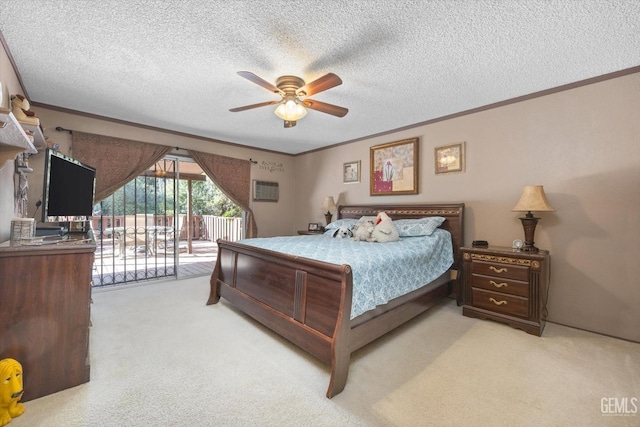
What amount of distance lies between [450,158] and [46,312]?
4.20 m

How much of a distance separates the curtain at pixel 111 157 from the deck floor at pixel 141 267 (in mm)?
880

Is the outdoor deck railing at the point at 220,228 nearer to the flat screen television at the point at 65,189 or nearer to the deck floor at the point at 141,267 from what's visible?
the deck floor at the point at 141,267

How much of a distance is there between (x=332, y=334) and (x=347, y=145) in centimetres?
380

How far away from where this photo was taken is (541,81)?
2668 mm

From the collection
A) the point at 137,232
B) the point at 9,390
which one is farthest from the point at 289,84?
the point at 137,232

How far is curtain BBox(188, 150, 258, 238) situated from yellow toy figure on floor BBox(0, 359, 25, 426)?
3606 millimetres

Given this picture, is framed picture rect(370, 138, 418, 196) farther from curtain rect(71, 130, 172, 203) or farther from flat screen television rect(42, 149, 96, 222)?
flat screen television rect(42, 149, 96, 222)

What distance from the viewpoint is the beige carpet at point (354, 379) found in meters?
1.50

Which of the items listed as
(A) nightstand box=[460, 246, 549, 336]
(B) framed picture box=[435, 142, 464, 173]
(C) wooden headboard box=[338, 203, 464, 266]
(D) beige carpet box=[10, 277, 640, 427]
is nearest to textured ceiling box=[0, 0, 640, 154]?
(B) framed picture box=[435, 142, 464, 173]

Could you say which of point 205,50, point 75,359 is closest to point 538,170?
point 205,50

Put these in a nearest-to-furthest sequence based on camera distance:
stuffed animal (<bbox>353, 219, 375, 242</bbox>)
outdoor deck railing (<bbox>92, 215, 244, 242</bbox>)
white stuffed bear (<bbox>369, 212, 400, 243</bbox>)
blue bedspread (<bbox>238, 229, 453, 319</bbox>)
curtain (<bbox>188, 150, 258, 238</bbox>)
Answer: blue bedspread (<bbox>238, 229, 453, 319</bbox>)
white stuffed bear (<bbox>369, 212, 400, 243</bbox>)
stuffed animal (<bbox>353, 219, 375, 242</bbox>)
curtain (<bbox>188, 150, 258, 238</bbox>)
outdoor deck railing (<bbox>92, 215, 244, 242</bbox>)

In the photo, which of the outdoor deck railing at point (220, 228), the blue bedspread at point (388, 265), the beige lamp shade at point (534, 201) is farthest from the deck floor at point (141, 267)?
the beige lamp shade at point (534, 201)

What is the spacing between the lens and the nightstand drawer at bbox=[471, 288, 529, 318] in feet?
8.52

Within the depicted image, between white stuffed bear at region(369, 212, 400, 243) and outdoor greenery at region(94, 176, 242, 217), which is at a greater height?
outdoor greenery at region(94, 176, 242, 217)
